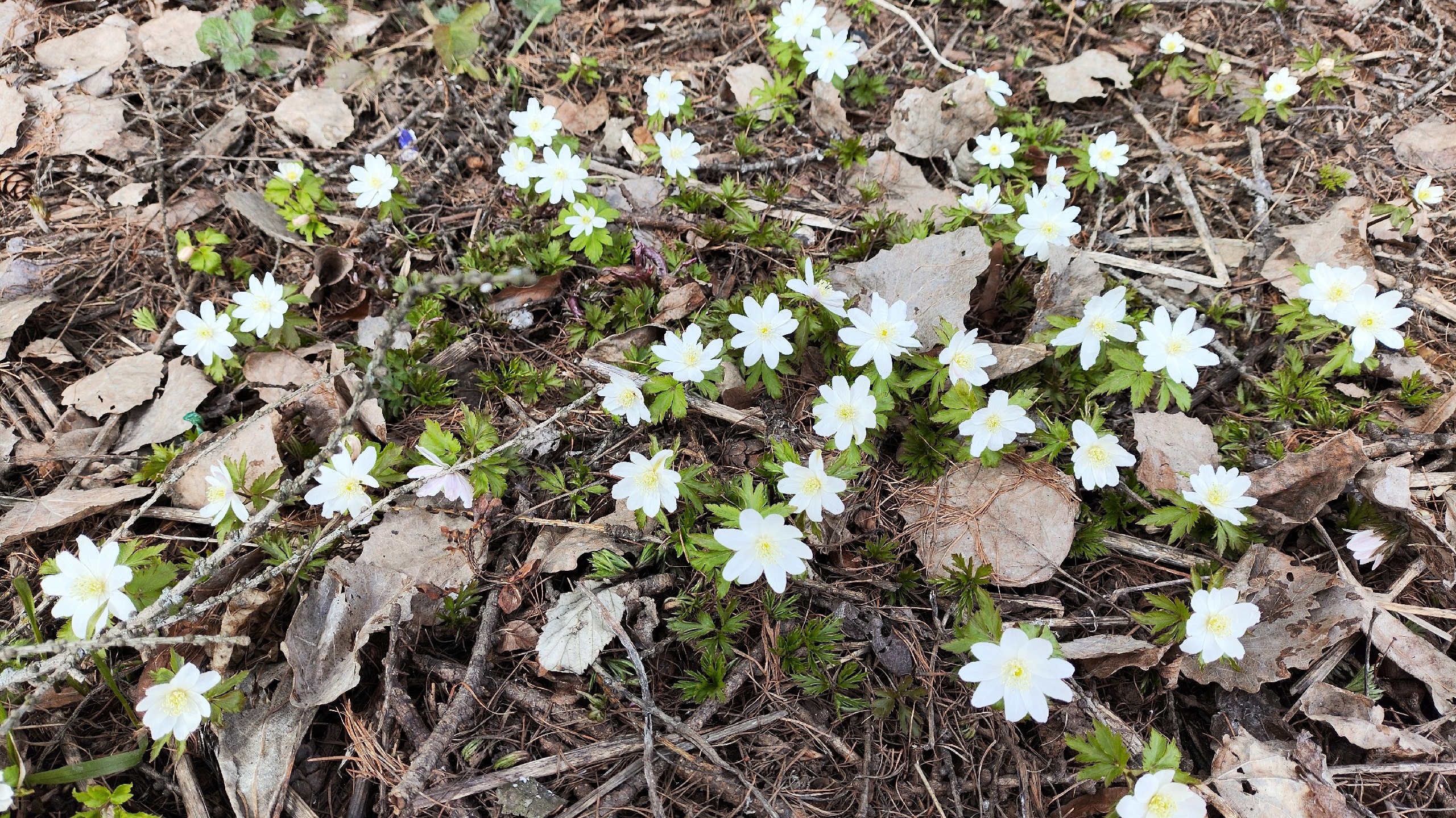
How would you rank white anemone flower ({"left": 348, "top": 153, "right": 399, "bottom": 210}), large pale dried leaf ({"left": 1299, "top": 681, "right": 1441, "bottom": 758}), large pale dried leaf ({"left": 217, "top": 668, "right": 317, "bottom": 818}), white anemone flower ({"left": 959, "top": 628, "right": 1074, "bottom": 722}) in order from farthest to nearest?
white anemone flower ({"left": 348, "top": 153, "right": 399, "bottom": 210}), large pale dried leaf ({"left": 1299, "top": 681, "right": 1441, "bottom": 758}), large pale dried leaf ({"left": 217, "top": 668, "right": 317, "bottom": 818}), white anemone flower ({"left": 959, "top": 628, "right": 1074, "bottom": 722})

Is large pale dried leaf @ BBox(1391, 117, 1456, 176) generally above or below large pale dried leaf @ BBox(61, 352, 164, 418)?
above

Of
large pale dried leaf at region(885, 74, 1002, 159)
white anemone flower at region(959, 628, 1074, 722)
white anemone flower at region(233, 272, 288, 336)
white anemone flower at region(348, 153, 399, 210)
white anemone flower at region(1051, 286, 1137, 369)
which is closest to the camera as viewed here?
white anemone flower at region(959, 628, 1074, 722)

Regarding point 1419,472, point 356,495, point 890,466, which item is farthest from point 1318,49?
point 356,495

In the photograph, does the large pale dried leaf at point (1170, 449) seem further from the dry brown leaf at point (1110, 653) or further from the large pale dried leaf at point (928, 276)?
the large pale dried leaf at point (928, 276)

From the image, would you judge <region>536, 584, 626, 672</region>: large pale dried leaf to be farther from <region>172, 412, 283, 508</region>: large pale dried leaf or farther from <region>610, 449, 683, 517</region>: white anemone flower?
<region>172, 412, 283, 508</region>: large pale dried leaf

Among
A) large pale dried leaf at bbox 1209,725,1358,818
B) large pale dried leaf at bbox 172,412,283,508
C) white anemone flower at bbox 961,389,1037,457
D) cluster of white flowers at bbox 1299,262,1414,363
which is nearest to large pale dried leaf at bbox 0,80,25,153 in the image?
large pale dried leaf at bbox 172,412,283,508

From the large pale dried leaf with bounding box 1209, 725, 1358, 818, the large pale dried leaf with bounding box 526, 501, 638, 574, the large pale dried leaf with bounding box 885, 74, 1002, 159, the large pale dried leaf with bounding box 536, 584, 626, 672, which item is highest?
the large pale dried leaf with bounding box 885, 74, 1002, 159

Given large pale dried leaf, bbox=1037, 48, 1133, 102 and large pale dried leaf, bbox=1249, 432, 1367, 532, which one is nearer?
large pale dried leaf, bbox=1249, 432, 1367, 532
